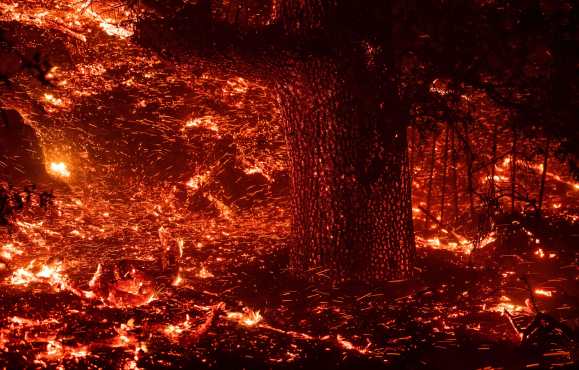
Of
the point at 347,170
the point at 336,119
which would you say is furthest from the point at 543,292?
the point at 336,119

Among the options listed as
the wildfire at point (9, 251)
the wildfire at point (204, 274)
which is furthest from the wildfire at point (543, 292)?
the wildfire at point (9, 251)

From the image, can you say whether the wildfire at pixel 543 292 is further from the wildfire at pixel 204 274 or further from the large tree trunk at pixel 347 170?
the wildfire at pixel 204 274

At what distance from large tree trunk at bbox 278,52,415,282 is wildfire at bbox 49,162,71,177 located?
4.88 metres

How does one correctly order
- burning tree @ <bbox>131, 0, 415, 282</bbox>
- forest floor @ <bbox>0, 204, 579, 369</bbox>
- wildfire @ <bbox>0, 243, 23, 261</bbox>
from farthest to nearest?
wildfire @ <bbox>0, 243, 23, 261</bbox> < burning tree @ <bbox>131, 0, 415, 282</bbox> < forest floor @ <bbox>0, 204, 579, 369</bbox>

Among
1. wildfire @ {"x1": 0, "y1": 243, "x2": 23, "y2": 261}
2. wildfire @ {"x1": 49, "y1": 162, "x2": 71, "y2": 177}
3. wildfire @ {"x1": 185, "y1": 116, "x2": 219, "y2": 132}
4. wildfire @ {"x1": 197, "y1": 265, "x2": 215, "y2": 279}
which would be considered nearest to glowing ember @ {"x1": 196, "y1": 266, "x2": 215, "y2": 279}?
wildfire @ {"x1": 197, "y1": 265, "x2": 215, "y2": 279}

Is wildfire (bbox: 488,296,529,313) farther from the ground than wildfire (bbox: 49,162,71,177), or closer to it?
closer to it

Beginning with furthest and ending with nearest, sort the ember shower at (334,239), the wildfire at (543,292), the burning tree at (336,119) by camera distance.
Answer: the wildfire at (543,292) < the burning tree at (336,119) < the ember shower at (334,239)

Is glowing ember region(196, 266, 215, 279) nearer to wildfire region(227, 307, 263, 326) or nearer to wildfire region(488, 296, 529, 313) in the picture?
wildfire region(227, 307, 263, 326)

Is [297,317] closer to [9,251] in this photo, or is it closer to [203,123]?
[9,251]

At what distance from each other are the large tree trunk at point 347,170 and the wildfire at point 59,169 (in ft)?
16.0

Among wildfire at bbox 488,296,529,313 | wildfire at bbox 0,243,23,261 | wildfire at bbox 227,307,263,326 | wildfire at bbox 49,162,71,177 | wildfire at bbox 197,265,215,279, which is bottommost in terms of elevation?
wildfire at bbox 488,296,529,313

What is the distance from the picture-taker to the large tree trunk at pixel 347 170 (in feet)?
16.0

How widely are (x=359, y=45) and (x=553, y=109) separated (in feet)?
7.38

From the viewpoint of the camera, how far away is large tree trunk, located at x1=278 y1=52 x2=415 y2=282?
192 inches
